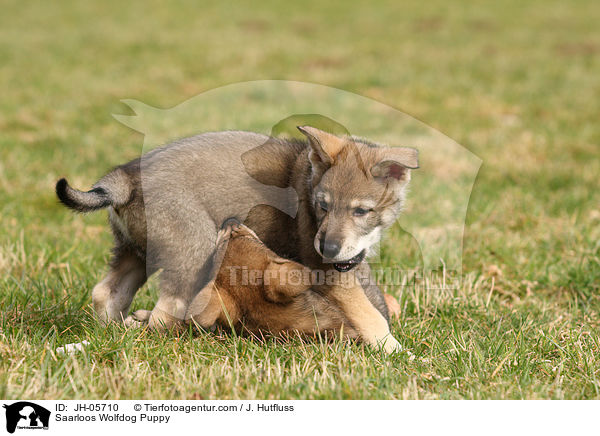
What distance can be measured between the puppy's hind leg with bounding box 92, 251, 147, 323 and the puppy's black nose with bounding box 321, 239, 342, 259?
127 centimetres

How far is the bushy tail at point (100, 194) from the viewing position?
337 cm

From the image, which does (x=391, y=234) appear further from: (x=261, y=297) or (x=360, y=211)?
(x=261, y=297)

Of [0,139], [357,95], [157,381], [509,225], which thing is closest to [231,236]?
[157,381]

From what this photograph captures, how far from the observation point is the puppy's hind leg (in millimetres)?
3939

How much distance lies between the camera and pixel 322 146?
148 inches

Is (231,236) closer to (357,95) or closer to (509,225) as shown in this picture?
(509,225)

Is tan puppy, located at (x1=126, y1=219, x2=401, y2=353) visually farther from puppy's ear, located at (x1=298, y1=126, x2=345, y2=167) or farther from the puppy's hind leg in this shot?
the puppy's hind leg

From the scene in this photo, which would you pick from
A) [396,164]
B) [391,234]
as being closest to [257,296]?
[396,164]

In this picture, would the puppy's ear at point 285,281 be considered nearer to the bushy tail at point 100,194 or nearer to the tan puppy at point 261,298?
the tan puppy at point 261,298

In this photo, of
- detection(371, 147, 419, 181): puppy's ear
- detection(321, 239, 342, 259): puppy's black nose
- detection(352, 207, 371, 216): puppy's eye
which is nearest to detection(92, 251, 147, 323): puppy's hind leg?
detection(321, 239, 342, 259): puppy's black nose

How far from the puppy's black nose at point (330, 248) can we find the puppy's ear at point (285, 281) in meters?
0.16

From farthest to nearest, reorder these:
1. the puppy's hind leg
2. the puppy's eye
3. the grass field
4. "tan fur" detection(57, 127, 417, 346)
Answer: the puppy's hind leg → the puppy's eye → "tan fur" detection(57, 127, 417, 346) → the grass field

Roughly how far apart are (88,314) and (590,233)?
13.2 ft
